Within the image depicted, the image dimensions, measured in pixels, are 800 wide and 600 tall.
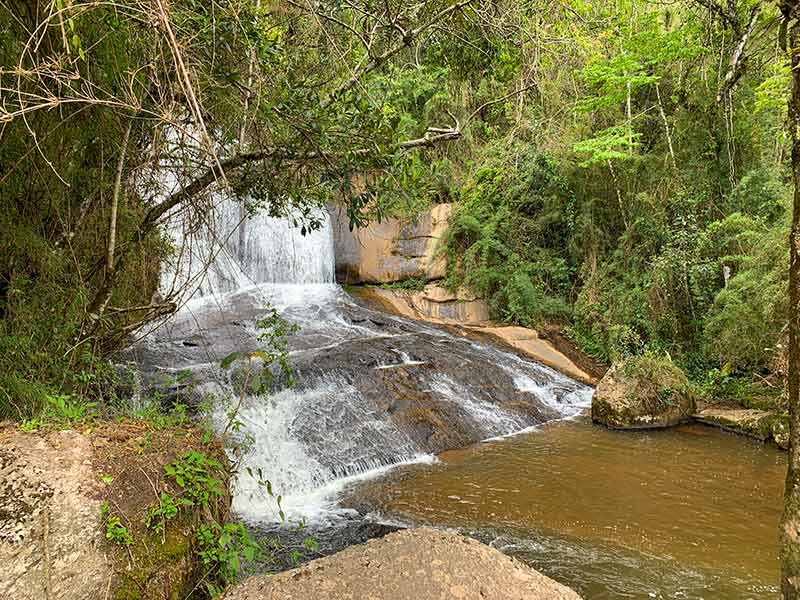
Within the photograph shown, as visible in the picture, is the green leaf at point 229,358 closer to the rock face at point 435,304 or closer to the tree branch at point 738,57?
the tree branch at point 738,57

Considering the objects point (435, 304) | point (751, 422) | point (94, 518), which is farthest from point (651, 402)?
point (94, 518)

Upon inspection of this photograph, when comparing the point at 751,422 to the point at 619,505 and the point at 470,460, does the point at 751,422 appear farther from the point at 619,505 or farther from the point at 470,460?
the point at 470,460

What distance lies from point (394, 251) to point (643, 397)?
8653 mm

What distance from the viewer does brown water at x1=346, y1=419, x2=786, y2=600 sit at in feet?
13.8

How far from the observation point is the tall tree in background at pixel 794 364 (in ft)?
6.73

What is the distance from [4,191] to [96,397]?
1958 mm

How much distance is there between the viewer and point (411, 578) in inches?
99.0

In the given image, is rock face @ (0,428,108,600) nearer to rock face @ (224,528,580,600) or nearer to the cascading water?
rock face @ (224,528,580,600)

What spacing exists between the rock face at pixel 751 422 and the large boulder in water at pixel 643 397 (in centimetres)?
32

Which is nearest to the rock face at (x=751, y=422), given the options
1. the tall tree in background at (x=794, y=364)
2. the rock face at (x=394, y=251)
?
the tall tree in background at (x=794, y=364)

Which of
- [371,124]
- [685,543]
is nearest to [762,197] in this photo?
[685,543]

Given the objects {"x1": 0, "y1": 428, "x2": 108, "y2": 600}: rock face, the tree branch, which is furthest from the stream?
the tree branch

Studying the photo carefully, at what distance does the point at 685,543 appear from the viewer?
15.5 feet

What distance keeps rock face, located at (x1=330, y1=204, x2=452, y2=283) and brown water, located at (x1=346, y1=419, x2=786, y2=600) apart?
7.89 m
